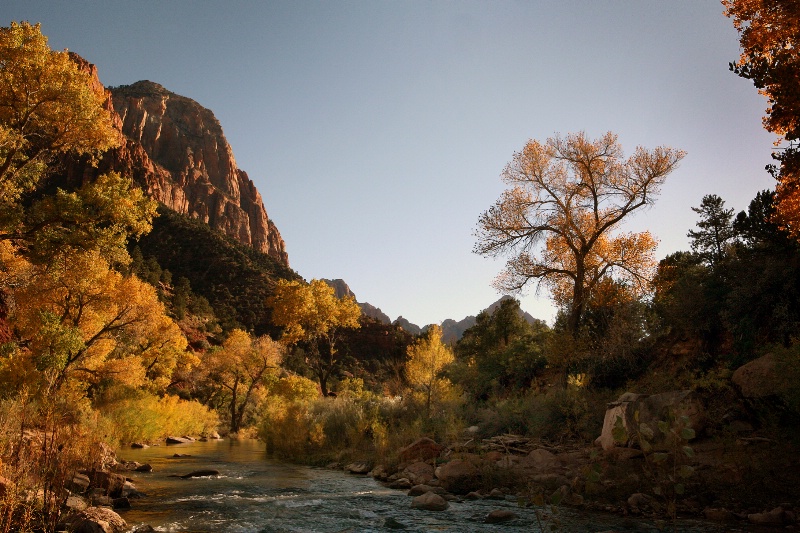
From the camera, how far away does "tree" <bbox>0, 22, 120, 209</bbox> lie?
1169 cm

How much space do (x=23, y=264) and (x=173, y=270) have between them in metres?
48.6

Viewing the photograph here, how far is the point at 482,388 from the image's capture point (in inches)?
974

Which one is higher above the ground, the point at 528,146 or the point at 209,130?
the point at 209,130

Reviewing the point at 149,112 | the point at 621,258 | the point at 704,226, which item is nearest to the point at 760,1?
the point at 621,258

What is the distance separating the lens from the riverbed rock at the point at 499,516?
7.63m

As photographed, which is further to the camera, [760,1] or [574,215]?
[574,215]

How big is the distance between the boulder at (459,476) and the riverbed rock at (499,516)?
7.78 ft

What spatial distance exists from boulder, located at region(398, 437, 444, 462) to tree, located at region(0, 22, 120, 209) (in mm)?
11663

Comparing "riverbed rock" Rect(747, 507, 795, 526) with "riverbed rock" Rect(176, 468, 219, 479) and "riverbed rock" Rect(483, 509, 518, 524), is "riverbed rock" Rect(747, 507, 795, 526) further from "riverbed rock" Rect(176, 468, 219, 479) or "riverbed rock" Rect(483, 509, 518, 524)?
"riverbed rock" Rect(176, 468, 219, 479)

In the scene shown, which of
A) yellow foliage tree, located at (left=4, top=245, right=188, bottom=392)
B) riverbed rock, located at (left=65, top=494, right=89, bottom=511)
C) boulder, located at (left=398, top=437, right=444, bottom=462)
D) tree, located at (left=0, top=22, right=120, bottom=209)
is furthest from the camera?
yellow foliage tree, located at (left=4, top=245, right=188, bottom=392)

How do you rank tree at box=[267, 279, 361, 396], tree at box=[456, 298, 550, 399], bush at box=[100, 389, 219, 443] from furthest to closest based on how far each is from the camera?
tree at box=[267, 279, 361, 396]
tree at box=[456, 298, 550, 399]
bush at box=[100, 389, 219, 443]

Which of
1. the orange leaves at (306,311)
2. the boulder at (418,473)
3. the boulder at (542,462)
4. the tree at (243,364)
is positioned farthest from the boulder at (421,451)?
the tree at (243,364)

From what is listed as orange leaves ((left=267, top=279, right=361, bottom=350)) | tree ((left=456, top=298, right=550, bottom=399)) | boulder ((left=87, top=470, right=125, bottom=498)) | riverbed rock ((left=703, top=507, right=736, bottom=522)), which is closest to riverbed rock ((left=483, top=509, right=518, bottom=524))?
riverbed rock ((left=703, top=507, right=736, bottom=522))

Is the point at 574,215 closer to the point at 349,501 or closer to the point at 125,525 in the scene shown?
the point at 349,501
